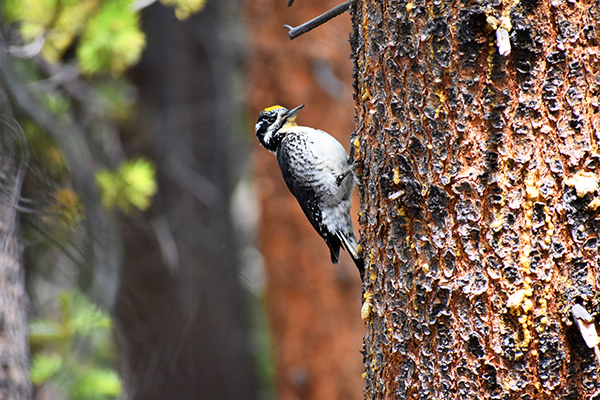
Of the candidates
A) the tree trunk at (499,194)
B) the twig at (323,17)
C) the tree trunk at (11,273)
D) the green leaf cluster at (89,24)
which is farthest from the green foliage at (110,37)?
the tree trunk at (499,194)

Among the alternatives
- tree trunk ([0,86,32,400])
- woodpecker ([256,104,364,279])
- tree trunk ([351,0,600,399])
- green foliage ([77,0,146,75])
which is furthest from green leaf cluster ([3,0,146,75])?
tree trunk ([351,0,600,399])

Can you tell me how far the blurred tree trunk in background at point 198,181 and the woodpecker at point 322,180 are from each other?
2.70 m

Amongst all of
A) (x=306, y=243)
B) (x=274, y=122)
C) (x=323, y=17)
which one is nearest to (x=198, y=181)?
(x=306, y=243)

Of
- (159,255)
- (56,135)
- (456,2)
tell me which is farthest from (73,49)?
(456,2)

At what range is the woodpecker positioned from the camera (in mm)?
3213

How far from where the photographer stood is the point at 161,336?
407 centimetres

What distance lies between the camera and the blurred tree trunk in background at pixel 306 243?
217 inches

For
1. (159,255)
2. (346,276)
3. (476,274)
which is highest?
(476,274)

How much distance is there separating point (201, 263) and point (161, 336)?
276cm

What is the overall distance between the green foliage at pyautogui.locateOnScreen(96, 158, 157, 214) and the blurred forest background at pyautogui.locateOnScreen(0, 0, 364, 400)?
0.01 meters

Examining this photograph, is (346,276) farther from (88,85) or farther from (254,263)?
(254,263)

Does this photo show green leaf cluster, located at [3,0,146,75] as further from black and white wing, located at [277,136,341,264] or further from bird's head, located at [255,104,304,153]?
black and white wing, located at [277,136,341,264]

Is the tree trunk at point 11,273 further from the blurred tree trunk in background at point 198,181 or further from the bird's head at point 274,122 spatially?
the blurred tree trunk in background at point 198,181

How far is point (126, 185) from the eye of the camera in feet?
13.1
